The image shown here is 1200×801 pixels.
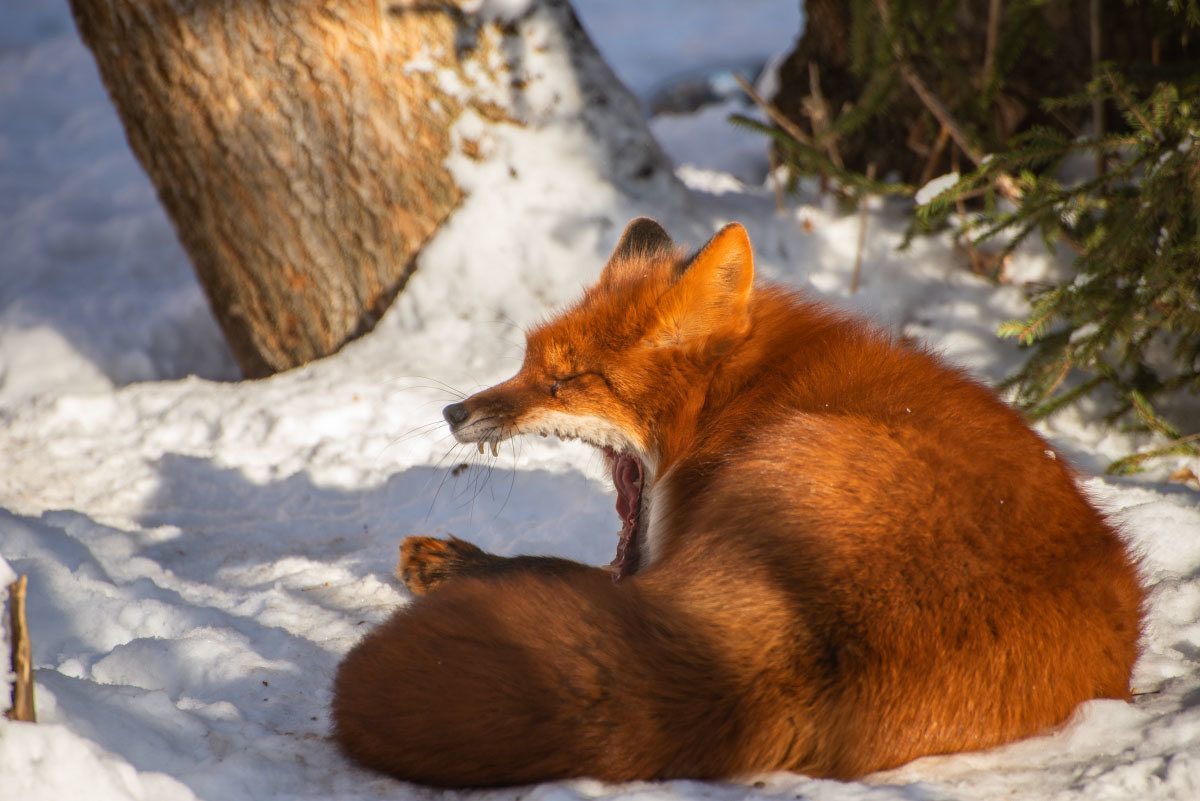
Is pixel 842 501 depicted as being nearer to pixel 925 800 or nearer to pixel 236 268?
pixel 925 800

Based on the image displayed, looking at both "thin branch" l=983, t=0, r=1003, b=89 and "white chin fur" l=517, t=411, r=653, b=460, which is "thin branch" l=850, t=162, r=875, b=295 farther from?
"white chin fur" l=517, t=411, r=653, b=460

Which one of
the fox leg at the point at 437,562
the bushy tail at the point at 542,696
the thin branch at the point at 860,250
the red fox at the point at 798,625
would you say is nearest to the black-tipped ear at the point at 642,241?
the red fox at the point at 798,625

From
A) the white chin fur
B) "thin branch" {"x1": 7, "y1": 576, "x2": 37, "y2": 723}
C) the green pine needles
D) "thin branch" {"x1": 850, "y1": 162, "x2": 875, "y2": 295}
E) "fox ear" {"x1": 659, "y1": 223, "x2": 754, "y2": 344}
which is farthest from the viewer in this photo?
"thin branch" {"x1": 850, "y1": 162, "x2": 875, "y2": 295}

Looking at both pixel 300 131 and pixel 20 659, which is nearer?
pixel 20 659

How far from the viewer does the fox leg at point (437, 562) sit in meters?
3.19

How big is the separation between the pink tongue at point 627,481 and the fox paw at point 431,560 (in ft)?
1.75

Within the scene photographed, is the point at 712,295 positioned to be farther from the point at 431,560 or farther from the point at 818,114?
the point at 818,114

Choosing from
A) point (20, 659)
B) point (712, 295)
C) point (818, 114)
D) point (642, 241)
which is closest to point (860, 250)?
point (818, 114)

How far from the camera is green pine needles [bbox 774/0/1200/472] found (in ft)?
11.3

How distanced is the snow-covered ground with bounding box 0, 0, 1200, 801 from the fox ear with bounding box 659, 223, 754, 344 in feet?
4.05

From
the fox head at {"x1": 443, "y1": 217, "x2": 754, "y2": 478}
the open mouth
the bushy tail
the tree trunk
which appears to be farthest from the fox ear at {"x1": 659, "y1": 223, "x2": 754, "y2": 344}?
the tree trunk

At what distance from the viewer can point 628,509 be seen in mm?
3299

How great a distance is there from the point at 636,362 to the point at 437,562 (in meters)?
1.08

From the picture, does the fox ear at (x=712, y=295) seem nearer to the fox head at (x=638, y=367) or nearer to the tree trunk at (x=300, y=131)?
the fox head at (x=638, y=367)
